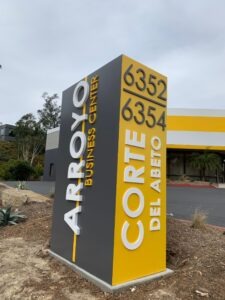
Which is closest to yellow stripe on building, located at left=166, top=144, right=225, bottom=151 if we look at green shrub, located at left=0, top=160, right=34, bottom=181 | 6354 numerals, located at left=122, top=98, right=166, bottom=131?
green shrub, located at left=0, top=160, right=34, bottom=181

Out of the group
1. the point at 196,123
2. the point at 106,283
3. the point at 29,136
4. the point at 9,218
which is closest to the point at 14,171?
the point at 29,136

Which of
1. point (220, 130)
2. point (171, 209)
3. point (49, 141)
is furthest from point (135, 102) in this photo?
point (49, 141)

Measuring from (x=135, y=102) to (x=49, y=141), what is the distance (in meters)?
31.1

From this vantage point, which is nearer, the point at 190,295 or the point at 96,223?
the point at 190,295

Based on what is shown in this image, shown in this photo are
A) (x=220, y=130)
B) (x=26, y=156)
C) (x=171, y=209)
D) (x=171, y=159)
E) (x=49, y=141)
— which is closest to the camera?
(x=171, y=209)

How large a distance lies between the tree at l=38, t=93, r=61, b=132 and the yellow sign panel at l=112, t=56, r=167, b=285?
152ft

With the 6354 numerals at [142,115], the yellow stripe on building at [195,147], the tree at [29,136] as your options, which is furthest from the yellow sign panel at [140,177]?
the tree at [29,136]

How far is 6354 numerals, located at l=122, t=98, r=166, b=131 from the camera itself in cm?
459

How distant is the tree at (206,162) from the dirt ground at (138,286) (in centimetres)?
1967

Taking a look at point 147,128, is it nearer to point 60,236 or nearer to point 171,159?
point 60,236

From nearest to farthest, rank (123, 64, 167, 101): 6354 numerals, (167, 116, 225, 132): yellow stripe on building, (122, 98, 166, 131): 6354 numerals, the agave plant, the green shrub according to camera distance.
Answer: (122, 98, 166, 131): 6354 numerals
(123, 64, 167, 101): 6354 numerals
the agave plant
(167, 116, 225, 132): yellow stripe on building
the green shrub

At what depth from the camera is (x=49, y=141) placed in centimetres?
3488

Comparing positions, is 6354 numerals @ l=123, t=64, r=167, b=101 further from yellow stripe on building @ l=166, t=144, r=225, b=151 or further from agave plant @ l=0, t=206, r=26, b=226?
yellow stripe on building @ l=166, t=144, r=225, b=151

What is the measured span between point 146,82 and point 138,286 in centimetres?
319
